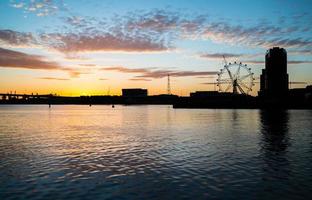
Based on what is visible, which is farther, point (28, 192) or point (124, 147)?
point (124, 147)

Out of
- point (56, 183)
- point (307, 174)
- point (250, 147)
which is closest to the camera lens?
point (56, 183)

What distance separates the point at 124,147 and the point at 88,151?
464 cm

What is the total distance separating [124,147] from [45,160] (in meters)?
11.0

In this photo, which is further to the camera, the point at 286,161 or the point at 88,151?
the point at 88,151

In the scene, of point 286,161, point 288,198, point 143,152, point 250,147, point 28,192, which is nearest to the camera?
point 288,198

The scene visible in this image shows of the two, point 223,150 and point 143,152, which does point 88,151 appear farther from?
point 223,150

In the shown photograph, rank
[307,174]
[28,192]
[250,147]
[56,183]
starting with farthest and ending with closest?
[250,147]
[307,174]
[56,183]
[28,192]

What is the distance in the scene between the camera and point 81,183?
826 inches

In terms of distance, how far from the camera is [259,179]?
2192 cm

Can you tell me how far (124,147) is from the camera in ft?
126

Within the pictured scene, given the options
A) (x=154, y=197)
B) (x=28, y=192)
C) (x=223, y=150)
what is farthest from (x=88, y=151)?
(x=154, y=197)

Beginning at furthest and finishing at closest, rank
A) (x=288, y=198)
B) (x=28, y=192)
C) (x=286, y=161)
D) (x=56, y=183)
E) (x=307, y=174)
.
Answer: (x=286, y=161) → (x=307, y=174) → (x=56, y=183) → (x=28, y=192) → (x=288, y=198)

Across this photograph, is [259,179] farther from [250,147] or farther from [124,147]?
[124,147]

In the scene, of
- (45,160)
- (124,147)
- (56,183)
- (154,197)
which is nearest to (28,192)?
(56,183)
